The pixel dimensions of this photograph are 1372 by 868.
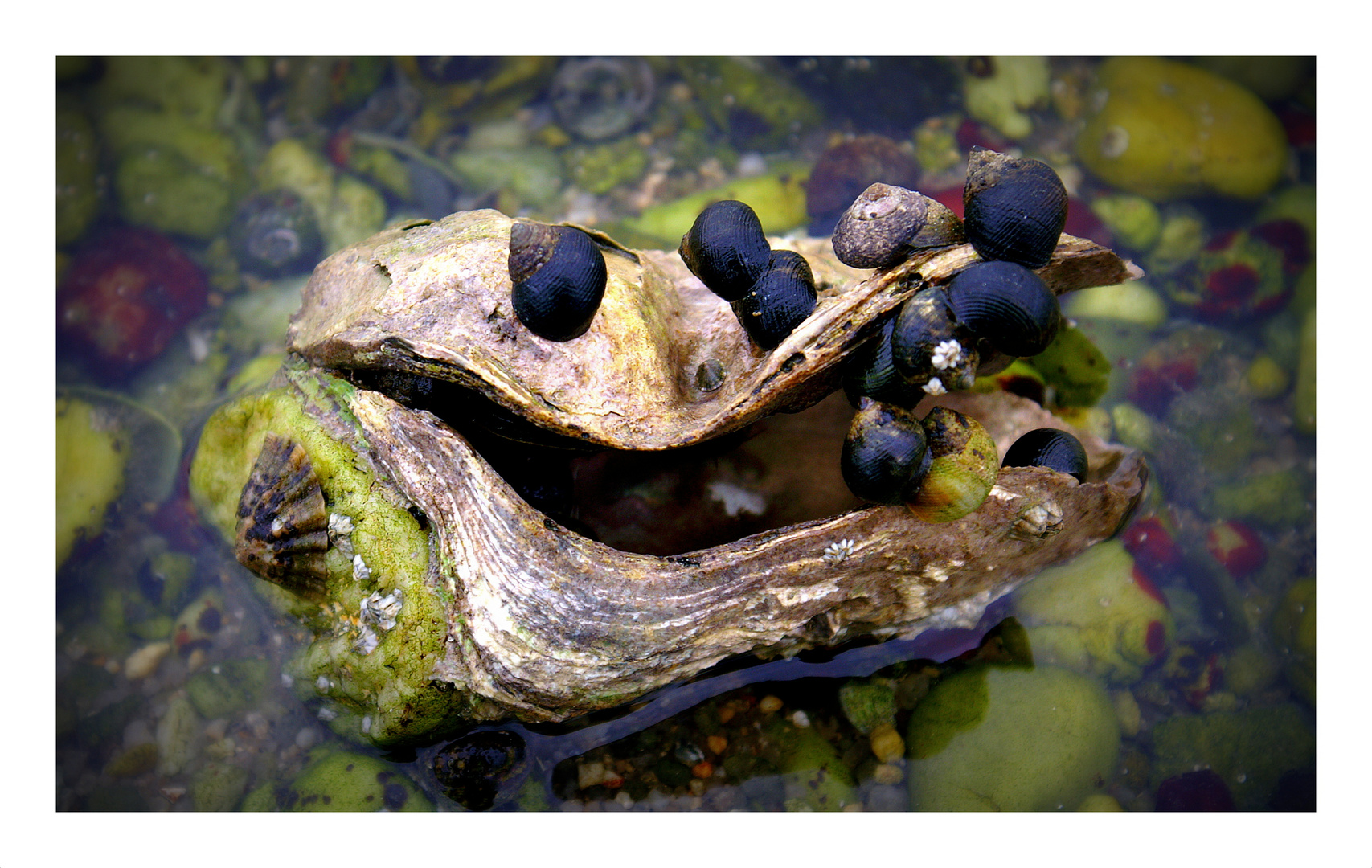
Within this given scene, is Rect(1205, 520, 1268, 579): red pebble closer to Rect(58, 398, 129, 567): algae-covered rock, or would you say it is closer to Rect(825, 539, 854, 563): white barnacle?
Rect(825, 539, 854, 563): white barnacle

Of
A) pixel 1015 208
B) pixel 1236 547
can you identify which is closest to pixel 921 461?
pixel 1015 208

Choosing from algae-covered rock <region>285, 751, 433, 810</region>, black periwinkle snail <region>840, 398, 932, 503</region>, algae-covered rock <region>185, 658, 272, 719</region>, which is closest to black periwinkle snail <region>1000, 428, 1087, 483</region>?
black periwinkle snail <region>840, 398, 932, 503</region>

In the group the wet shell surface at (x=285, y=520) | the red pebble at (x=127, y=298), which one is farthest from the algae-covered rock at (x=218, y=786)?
the red pebble at (x=127, y=298)

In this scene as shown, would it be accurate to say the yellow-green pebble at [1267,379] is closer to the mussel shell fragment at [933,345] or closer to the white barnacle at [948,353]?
the mussel shell fragment at [933,345]

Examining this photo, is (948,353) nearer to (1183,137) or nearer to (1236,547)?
(1236,547)

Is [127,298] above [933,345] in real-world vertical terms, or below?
above

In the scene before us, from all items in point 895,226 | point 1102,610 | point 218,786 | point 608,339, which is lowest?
point 218,786
